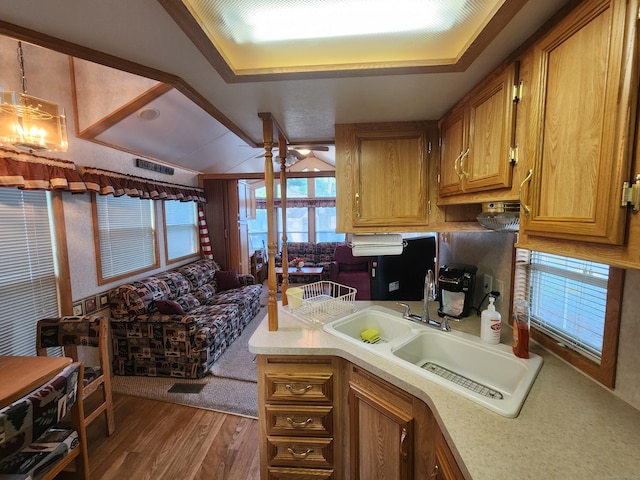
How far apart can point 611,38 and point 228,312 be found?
361 centimetres

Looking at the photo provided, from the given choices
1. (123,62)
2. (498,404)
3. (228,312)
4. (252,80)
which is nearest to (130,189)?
(228,312)

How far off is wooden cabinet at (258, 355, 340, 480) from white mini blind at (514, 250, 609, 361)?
3.49ft

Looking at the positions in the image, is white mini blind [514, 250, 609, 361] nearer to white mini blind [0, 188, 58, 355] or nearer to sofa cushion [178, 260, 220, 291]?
white mini blind [0, 188, 58, 355]

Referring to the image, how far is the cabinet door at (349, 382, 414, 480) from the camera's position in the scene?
1.12m

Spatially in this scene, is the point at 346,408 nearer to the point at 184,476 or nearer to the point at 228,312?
the point at 184,476

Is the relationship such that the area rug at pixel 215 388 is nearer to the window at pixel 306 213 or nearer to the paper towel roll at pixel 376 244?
the paper towel roll at pixel 376 244

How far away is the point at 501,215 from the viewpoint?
1.21 m

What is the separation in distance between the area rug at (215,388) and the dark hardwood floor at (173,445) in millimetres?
75

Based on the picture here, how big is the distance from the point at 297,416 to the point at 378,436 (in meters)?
0.44

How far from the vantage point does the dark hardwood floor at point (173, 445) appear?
5.90ft

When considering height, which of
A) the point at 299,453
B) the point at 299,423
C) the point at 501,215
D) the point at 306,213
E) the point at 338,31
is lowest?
the point at 299,453

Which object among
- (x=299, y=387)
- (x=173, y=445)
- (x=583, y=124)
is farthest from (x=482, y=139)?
(x=173, y=445)

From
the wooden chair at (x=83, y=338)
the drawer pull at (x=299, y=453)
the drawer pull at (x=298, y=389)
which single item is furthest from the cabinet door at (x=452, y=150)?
the wooden chair at (x=83, y=338)

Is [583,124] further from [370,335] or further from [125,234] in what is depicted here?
[125,234]
